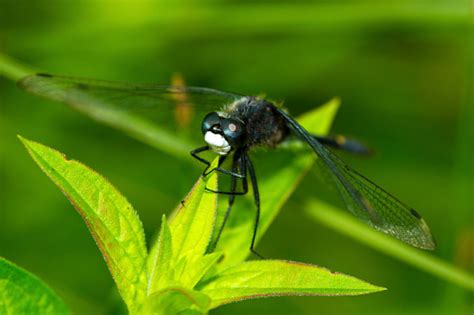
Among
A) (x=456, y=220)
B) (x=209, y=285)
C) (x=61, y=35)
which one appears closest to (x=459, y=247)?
(x=456, y=220)

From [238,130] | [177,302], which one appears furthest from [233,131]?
[177,302]

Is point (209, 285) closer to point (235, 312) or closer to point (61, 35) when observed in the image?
point (235, 312)

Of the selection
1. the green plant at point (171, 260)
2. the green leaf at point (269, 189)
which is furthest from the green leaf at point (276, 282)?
the green leaf at point (269, 189)

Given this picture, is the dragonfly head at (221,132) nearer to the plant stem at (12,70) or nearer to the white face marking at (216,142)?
the white face marking at (216,142)

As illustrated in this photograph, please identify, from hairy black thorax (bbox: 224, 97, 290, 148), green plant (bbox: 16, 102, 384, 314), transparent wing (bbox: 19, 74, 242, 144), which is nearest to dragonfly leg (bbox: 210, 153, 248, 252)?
hairy black thorax (bbox: 224, 97, 290, 148)

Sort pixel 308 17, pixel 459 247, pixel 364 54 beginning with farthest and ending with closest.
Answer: pixel 364 54
pixel 308 17
pixel 459 247

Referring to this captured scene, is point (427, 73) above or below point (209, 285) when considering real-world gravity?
above

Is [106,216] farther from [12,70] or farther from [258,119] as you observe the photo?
[12,70]
